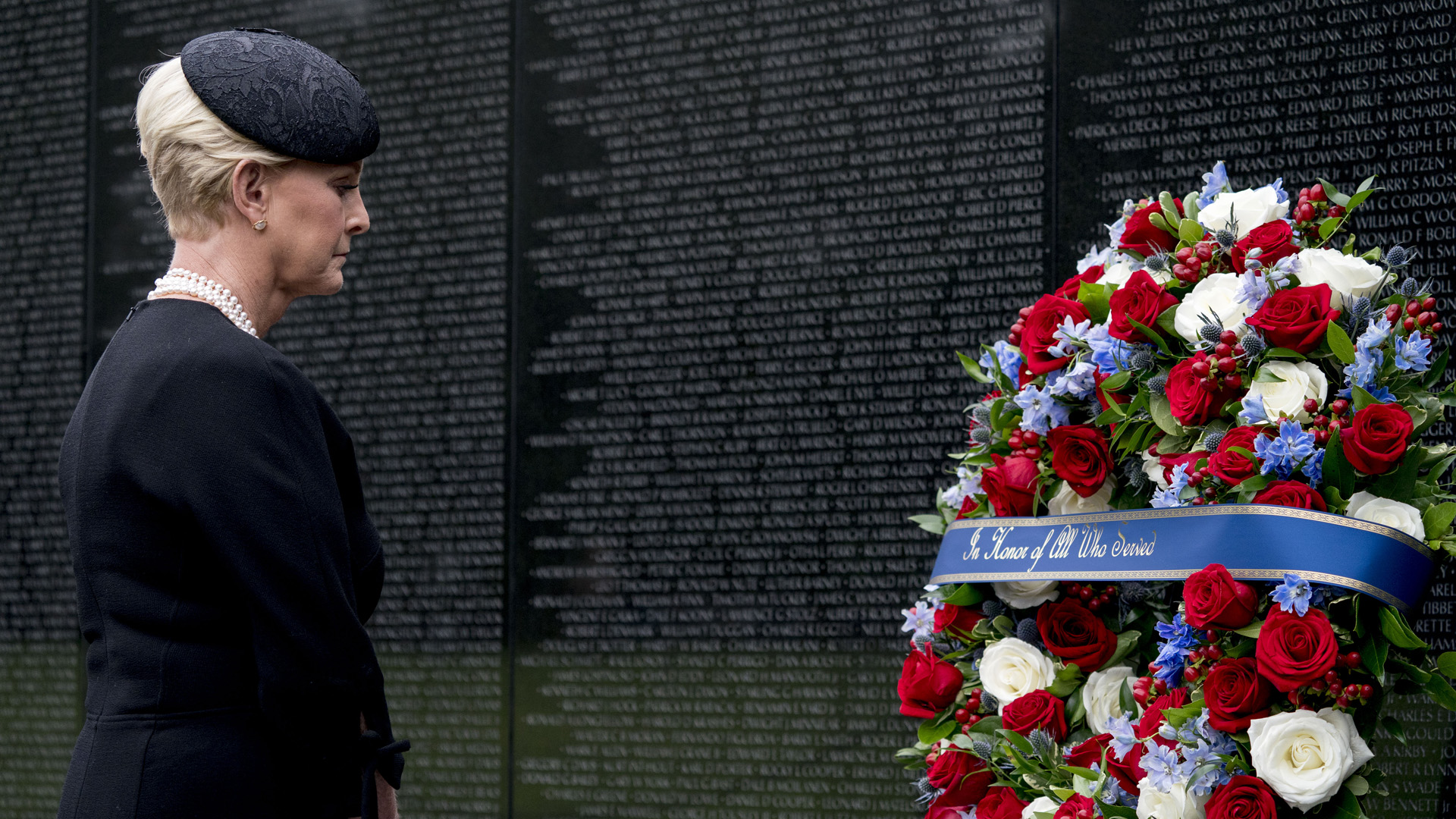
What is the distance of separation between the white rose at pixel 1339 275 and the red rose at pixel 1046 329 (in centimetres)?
42

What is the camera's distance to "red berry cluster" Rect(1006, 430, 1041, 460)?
8.30 feet

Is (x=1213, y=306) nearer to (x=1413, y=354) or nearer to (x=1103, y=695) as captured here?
(x=1413, y=354)

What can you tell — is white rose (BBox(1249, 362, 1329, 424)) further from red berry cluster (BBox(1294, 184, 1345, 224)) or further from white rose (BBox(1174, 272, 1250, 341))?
red berry cluster (BBox(1294, 184, 1345, 224))

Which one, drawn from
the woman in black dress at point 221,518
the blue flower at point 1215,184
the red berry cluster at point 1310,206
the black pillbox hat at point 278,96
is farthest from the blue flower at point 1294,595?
the black pillbox hat at point 278,96

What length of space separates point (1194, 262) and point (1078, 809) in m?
1.03

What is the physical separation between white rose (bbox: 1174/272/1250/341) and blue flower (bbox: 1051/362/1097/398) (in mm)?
178

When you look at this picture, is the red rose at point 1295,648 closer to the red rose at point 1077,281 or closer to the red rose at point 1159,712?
the red rose at point 1159,712

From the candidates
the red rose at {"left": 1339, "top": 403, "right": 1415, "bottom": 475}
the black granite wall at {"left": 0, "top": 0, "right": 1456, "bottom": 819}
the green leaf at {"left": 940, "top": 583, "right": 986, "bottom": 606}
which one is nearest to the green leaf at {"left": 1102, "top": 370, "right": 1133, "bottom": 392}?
the red rose at {"left": 1339, "top": 403, "right": 1415, "bottom": 475}

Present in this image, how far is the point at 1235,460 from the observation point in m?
2.16

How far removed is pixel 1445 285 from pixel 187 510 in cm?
307

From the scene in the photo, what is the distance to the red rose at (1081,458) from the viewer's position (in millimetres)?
2383

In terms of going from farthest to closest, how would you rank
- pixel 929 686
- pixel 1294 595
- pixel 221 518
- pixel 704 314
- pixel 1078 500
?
pixel 704 314 → pixel 929 686 → pixel 1078 500 → pixel 1294 595 → pixel 221 518

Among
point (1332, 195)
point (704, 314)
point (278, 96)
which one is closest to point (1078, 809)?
point (1332, 195)

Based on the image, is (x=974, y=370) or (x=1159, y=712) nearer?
(x=1159, y=712)
